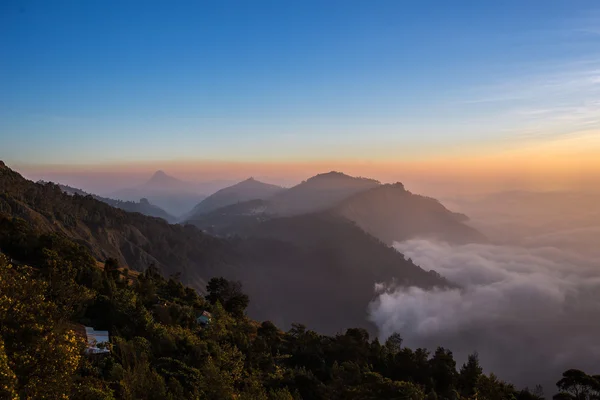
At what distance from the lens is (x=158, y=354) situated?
31438 mm

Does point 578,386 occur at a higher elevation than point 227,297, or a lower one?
lower

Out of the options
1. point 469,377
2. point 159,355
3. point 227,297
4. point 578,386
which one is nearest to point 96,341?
point 159,355

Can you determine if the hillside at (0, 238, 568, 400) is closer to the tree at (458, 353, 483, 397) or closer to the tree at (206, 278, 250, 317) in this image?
the tree at (458, 353, 483, 397)

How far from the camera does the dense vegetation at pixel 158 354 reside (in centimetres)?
1647

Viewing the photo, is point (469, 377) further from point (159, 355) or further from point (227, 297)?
point (227, 297)

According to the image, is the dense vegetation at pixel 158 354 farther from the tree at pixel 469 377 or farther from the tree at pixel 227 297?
the tree at pixel 227 297

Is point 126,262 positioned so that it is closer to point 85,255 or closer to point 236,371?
point 85,255

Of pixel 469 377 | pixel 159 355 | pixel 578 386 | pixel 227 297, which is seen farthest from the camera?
pixel 227 297

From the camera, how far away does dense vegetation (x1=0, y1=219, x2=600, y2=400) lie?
16.5m

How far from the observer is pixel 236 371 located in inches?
1134

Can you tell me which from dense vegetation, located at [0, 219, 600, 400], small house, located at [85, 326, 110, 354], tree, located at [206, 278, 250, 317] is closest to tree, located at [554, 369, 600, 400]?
dense vegetation, located at [0, 219, 600, 400]

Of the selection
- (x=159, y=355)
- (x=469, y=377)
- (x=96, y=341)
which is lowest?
(x=469, y=377)

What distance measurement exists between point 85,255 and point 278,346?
32342 mm

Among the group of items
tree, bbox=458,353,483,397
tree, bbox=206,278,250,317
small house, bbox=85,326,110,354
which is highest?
small house, bbox=85,326,110,354
